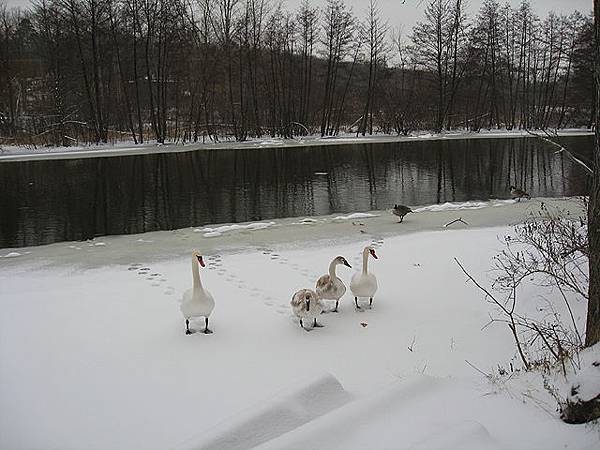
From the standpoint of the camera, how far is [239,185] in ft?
58.8

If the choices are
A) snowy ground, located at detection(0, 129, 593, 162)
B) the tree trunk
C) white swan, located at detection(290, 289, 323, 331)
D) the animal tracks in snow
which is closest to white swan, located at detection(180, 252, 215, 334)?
white swan, located at detection(290, 289, 323, 331)

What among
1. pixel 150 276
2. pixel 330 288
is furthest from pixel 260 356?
pixel 150 276

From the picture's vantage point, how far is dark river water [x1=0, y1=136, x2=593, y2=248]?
512 inches

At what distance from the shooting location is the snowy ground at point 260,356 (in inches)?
126

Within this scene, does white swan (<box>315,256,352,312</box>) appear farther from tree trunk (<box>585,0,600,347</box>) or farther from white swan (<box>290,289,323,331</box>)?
tree trunk (<box>585,0,600,347</box>)

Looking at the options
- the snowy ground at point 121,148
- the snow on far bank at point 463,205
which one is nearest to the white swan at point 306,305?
the snow on far bank at point 463,205

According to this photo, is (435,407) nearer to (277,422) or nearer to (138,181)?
(277,422)

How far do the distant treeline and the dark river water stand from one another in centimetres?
1112

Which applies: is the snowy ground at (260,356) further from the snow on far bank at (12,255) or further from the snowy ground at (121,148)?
the snowy ground at (121,148)

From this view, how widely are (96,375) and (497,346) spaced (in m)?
3.63

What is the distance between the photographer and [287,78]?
146 feet

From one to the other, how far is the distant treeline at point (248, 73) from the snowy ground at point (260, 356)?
2743 cm

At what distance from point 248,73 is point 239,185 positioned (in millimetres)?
25660

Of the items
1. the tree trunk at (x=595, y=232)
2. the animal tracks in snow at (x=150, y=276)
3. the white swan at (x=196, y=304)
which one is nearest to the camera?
the tree trunk at (x=595, y=232)
